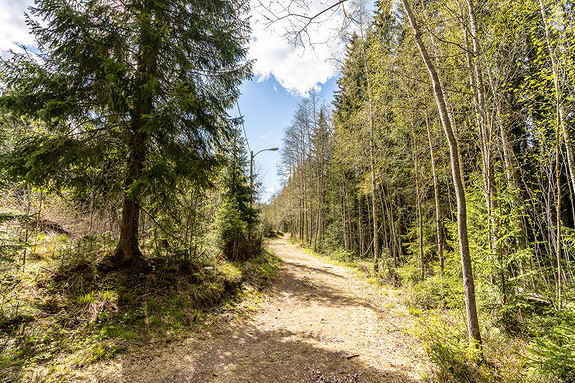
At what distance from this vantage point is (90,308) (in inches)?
168

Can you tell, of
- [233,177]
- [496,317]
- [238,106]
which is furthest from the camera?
[233,177]

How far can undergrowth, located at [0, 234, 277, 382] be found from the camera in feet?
10.8

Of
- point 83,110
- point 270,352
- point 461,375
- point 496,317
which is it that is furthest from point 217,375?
point 83,110

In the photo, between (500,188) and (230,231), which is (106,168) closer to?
(230,231)

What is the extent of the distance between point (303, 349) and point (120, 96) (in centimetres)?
657

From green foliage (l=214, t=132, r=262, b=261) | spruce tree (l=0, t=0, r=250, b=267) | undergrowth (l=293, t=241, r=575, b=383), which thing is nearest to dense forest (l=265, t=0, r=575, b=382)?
undergrowth (l=293, t=241, r=575, b=383)

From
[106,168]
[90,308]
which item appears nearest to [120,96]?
[106,168]

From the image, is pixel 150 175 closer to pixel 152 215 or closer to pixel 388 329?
pixel 152 215

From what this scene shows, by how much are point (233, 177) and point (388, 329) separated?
7.71 metres

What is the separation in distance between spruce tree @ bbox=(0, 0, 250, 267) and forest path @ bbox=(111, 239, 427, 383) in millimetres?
2997

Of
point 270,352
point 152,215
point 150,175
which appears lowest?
point 270,352

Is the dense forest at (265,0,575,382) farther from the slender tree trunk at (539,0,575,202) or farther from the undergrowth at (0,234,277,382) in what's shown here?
the undergrowth at (0,234,277,382)

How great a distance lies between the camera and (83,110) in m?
4.99

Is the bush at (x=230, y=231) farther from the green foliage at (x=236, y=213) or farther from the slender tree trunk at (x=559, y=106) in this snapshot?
the slender tree trunk at (x=559, y=106)
